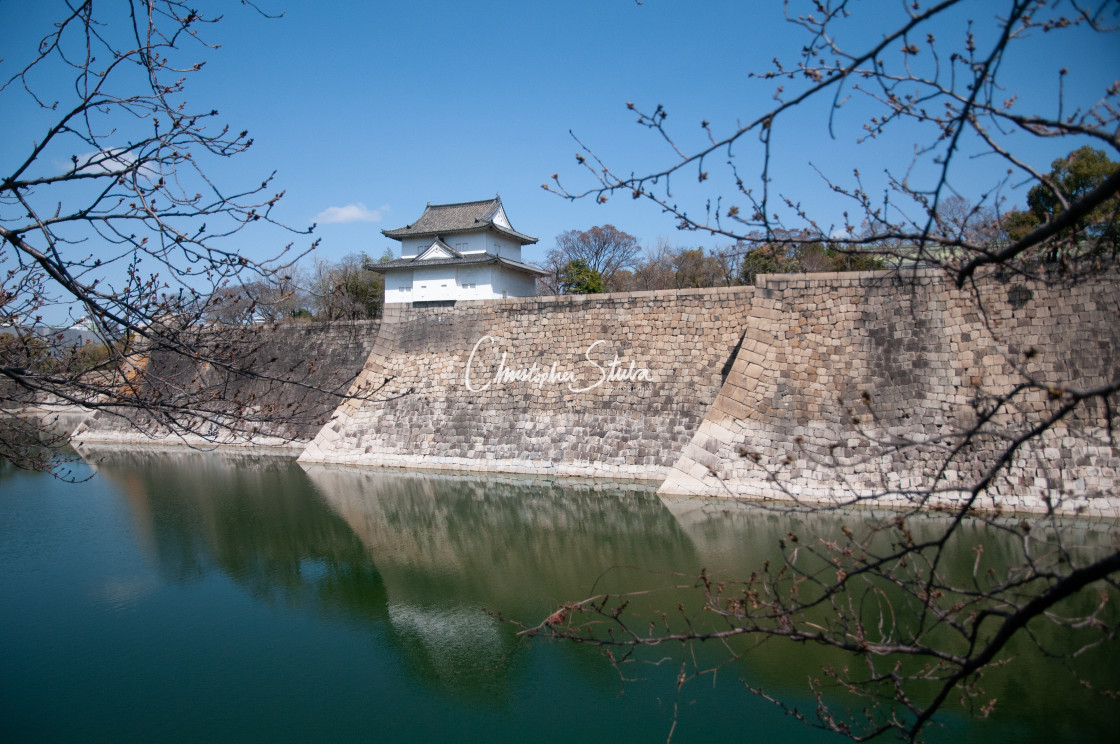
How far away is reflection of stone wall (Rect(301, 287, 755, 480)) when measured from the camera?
12.7 meters

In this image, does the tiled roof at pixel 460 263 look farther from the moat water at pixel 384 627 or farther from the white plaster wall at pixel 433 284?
the moat water at pixel 384 627

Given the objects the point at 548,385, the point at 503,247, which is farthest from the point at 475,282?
the point at 548,385

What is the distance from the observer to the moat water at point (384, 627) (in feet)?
17.5

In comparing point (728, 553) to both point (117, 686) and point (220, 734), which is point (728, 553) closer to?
point (220, 734)

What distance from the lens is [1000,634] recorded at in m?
2.03

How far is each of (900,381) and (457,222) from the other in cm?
1545

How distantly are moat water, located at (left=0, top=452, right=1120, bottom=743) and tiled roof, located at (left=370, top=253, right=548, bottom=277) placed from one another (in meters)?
9.62

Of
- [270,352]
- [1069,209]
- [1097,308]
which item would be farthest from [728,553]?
[270,352]

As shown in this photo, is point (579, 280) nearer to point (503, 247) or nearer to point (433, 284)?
point (503, 247)

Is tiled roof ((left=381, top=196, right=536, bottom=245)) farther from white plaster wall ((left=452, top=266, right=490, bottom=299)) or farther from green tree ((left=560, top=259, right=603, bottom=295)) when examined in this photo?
green tree ((left=560, top=259, right=603, bottom=295))

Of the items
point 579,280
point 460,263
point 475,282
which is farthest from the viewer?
point 579,280

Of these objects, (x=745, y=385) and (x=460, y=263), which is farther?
(x=460, y=263)

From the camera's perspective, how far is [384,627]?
7277mm

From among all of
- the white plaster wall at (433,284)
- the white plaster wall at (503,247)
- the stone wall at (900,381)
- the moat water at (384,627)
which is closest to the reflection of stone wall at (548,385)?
the moat water at (384,627)
